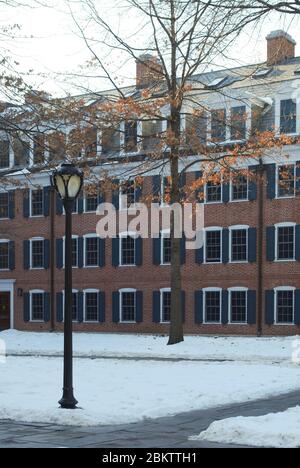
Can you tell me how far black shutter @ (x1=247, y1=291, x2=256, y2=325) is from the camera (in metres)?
33.8

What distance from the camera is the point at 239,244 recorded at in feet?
113

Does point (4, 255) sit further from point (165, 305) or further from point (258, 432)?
point (258, 432)

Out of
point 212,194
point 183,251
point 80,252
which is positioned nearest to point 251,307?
point 183,251

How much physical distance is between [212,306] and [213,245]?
2.75 meters

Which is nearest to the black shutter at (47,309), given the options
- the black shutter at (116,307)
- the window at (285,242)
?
the black shutter at (116,307)

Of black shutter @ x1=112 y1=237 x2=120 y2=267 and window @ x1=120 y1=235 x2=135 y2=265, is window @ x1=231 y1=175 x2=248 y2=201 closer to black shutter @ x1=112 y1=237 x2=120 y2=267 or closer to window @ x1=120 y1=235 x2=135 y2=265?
window @ x1=120 y1=235 x2=135 y2=265

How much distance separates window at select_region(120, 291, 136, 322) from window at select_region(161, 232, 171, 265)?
2.48 meters

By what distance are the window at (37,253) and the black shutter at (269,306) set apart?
42.0ft

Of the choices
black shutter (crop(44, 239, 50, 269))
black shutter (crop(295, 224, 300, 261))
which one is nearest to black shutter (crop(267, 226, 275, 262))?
black shutter (crop(295, 224, 300, 261))

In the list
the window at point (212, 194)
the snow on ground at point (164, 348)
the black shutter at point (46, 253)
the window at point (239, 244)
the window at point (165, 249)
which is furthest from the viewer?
the black shutter at point (46, 253)

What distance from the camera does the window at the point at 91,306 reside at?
1535 inches

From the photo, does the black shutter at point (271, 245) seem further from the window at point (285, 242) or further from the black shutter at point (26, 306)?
the black shutter at point (26, 306)

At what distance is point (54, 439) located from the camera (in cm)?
925

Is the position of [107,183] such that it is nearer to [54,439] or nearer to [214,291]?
[214,291]
